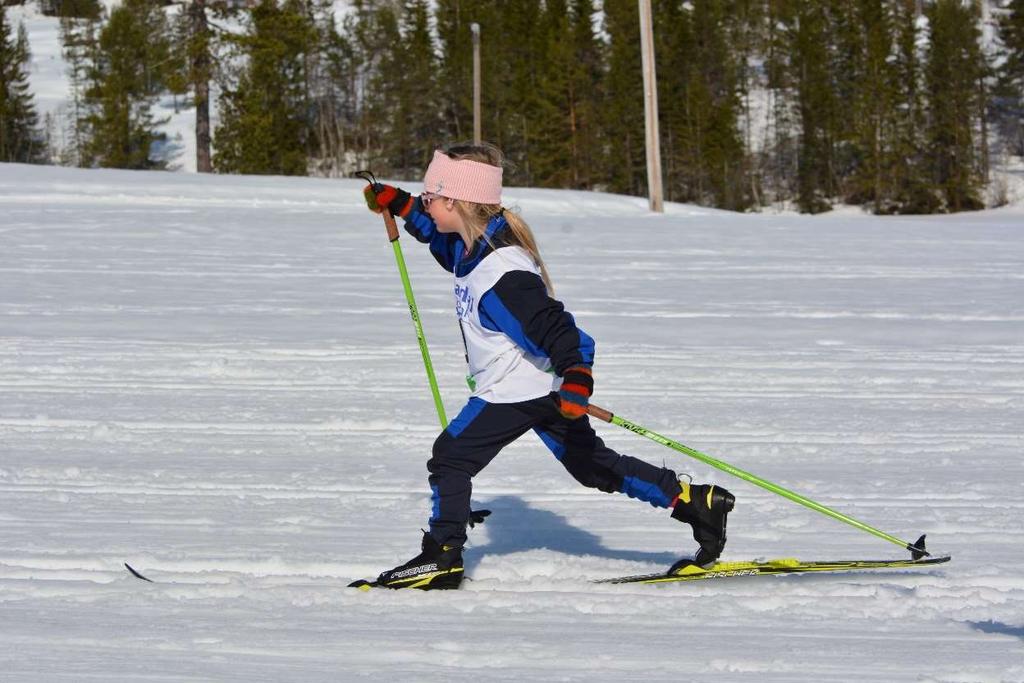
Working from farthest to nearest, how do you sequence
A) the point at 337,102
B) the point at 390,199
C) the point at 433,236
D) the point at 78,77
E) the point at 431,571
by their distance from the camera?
1. the point at 78,77
2. the point at 337,102
3. the point at 390,199
4. the point at 433,236
5. the point at 431,571

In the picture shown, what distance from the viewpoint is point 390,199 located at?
14.2 feet

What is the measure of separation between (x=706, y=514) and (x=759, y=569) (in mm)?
242

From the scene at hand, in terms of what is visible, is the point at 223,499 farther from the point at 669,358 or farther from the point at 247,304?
the point at 247,304

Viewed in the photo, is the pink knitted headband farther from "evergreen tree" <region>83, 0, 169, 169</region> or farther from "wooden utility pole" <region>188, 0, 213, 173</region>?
"evergreen tree" <region>83, 0, 169, 169</region>

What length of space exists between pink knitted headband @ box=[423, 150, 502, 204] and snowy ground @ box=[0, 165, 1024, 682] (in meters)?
1.24

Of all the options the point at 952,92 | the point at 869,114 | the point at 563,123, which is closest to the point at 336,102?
the point at 563,123

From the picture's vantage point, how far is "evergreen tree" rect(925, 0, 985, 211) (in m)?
46.6

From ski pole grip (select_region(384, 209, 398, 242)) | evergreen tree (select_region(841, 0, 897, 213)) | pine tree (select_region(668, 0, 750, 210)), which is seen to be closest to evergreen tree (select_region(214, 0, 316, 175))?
pine tree (select_region(668, 0, 750, 210))

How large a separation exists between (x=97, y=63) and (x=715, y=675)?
2208 inches

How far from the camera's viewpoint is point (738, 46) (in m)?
58.7

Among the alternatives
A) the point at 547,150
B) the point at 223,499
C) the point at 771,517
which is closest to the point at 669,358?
the point at 771,517

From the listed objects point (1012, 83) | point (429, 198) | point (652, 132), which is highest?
point (1012, 83)

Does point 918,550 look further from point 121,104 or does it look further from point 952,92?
point 121,104

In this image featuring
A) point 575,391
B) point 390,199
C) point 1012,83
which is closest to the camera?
point 575,391
